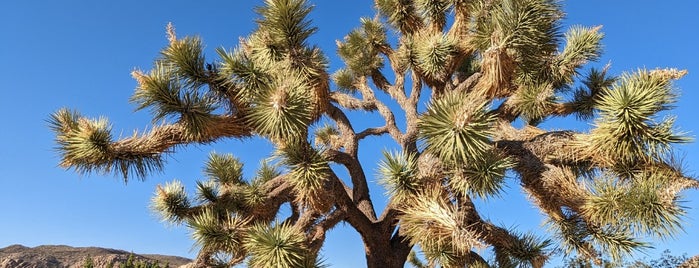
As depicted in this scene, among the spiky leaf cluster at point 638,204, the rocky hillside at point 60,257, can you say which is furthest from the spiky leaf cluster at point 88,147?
the rocky hillside at point 60,257

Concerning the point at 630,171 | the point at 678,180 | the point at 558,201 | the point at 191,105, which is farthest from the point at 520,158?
the point at 191,105

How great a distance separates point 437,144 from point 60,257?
44245 millimetres

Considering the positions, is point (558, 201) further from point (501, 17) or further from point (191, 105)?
point (191, 105)

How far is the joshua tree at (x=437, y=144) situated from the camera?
15.1 feet

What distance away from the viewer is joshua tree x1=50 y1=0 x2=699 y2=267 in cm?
461

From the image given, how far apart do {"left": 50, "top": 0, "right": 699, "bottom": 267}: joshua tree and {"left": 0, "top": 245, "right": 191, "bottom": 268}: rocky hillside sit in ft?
108

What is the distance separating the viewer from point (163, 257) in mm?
44562

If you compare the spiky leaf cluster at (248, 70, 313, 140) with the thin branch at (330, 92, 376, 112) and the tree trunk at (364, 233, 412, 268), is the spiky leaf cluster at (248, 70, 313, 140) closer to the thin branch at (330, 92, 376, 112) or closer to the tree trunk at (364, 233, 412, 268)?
the tree trunk at (364, 233, 412, 268)

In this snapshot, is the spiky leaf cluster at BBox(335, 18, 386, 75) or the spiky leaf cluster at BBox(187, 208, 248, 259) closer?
the spiky leaf cluster at BBox(187, 208, 248, 259)

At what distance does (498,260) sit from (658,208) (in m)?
1.88

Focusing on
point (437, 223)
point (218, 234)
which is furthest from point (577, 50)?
point (218, 234)

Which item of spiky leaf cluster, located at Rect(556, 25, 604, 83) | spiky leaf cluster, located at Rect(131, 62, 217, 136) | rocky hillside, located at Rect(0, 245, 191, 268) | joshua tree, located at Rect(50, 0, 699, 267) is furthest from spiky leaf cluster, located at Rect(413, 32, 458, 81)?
rocky hillside, located at Rect(0, 245, 191, 268)

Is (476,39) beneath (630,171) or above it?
above

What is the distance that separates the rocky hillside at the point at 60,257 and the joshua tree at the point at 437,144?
32.9 metres
